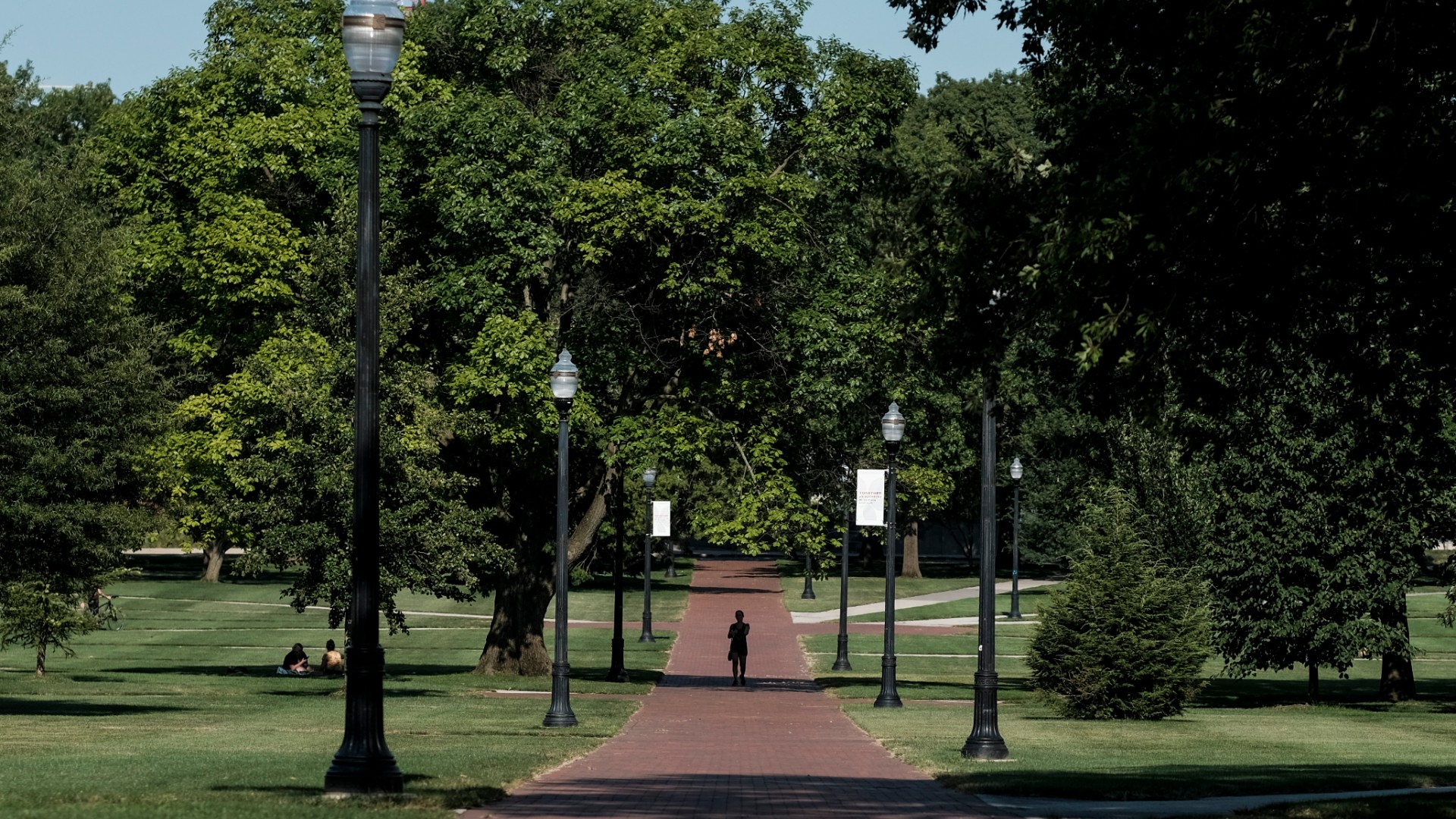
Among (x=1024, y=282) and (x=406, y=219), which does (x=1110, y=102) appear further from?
(x=406, y=219)

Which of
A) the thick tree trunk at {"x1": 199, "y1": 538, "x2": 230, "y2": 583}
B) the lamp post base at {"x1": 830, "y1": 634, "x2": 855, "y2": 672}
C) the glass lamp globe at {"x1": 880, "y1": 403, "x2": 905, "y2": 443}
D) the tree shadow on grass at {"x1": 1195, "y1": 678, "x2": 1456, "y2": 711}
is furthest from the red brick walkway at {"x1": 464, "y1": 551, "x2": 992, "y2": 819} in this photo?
the thick tree trunk at {"x1": 199, "y1": 538, "x2": 230, "y2": 583}

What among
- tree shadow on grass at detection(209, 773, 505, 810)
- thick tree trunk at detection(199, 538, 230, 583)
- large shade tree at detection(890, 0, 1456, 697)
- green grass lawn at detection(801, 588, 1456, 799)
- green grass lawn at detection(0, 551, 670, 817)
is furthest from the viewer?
thick tree trunk at detection(199, 538, 230, 583)

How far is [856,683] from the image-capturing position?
36.7 m

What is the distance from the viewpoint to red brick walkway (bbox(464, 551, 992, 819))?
45.7 feet

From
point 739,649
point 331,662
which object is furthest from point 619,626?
point 331,662

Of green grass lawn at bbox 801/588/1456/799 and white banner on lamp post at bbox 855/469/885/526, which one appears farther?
white banner on lamp post at bbox 855/469/885/526

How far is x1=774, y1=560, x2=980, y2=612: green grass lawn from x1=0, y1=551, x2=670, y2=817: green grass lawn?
15.9m

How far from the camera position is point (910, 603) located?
66.6m

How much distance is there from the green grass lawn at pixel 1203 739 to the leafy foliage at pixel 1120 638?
23.5 inches

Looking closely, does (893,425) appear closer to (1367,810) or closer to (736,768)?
(736,768)

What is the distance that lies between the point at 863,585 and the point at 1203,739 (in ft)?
176

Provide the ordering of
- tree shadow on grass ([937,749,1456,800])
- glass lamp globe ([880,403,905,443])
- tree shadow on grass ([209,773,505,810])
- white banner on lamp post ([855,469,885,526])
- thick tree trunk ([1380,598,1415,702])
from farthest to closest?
thick tree trunk ([1380,598,1415,702]) → white banner on lamp post ([855,469,885,526]) → glass lamp globe ([880,403,905,443]) → tree shadow on grass ([937,749,1456,800]) → tree shadow on grass ([209,773,505,810])

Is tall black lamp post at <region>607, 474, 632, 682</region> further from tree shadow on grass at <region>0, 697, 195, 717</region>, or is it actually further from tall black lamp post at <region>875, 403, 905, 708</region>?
tree shadow on grass at <region>0, 697, 195, 717</region>

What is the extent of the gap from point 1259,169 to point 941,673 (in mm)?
29411
